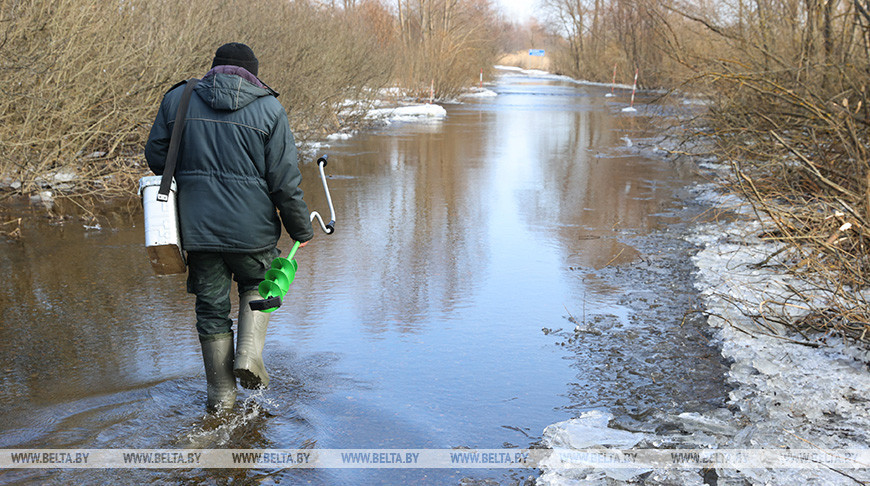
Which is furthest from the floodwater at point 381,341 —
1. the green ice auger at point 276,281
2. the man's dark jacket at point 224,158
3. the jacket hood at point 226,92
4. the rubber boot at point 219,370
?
the jacket hood at point 226,92

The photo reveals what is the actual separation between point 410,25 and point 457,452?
38.1 metres

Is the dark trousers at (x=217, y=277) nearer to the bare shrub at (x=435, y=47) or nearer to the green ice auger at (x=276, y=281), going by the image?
the green ice auger at (x=276, y=281)

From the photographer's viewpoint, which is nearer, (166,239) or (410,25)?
(166,239)

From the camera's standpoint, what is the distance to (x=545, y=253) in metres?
7.97

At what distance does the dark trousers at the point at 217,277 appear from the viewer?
3.88 m

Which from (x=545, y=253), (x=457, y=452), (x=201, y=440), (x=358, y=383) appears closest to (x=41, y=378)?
(x=201, y=440)

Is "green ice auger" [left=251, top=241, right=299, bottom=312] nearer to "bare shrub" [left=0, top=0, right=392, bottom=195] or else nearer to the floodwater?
the floodwater

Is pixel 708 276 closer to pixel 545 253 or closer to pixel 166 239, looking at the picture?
pixel 545 253

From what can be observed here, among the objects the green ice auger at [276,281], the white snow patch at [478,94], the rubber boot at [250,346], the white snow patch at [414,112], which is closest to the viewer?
the green ice auger at [276,281]

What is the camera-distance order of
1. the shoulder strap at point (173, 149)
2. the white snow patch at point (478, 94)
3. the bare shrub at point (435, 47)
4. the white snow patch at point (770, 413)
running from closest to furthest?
the white snow patch at point (770, 413), the shoulder strap at point (173, 149), the bare shrub at point (435, 47), the white snow patch at point (478, 94)

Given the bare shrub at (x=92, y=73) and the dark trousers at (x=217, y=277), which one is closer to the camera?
the dark trousers at (x=217, y=277)

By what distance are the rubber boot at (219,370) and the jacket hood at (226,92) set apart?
1.17 metres

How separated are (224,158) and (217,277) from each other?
2.03 ft

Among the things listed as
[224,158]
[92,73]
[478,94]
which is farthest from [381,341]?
[478,94]
